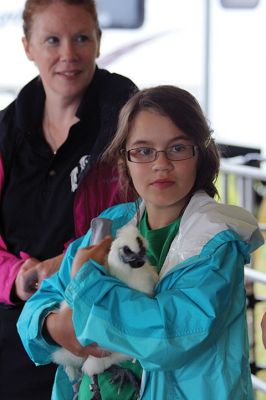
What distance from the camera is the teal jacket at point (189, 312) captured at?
1272mm

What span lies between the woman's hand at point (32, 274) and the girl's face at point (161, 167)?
39 centimetres

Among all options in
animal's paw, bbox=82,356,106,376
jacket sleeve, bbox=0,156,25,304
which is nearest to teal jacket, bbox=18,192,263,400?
animal's paw, bbox=82,356,106,376

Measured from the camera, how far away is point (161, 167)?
1.43 m

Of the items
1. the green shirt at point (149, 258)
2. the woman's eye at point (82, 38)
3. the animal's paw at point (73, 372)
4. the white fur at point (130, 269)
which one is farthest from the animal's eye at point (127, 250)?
the woman's eye at point (82, 38)

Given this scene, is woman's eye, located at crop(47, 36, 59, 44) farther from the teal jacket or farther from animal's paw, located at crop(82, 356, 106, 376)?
animal's paw, located at crop(82, 356, 106, 376)

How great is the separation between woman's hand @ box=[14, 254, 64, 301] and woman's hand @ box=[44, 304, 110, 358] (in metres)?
0.29

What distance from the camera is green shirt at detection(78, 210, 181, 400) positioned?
145cm

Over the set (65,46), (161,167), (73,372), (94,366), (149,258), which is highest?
(65,46)

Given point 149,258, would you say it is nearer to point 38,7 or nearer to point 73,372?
point 73,372

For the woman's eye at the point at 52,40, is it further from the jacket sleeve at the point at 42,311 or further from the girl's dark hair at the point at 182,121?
the jacket sleeve at the point at 42,311

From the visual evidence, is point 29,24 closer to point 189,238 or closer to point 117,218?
point 117,218

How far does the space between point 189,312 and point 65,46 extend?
0.87 m

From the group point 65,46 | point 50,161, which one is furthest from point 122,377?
point 65,46

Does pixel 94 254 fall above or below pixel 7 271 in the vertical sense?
above
